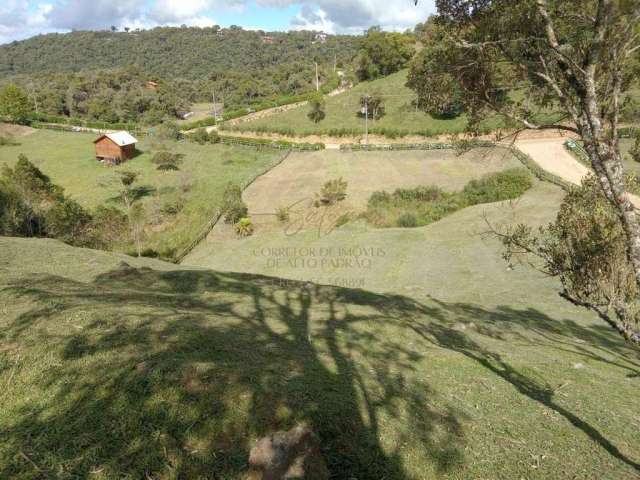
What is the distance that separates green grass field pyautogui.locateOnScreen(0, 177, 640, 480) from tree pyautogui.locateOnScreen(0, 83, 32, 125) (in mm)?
75612

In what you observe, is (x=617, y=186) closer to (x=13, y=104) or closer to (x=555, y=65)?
(x=555, y=65)

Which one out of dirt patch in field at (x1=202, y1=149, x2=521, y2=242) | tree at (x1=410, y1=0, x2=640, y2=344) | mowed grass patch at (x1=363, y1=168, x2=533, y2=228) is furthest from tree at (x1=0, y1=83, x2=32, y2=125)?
tree at (x1=410, y1=0, x2=640, y2=344)

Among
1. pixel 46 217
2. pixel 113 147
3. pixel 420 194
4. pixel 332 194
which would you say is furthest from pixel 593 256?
pixel 113 147

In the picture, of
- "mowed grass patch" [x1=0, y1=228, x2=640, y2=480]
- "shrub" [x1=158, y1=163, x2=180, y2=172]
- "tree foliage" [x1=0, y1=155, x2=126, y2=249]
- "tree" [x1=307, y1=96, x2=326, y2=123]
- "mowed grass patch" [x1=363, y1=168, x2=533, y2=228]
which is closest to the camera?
"mowed grass patch" [x1=0, y1=228, x2=640, y2=480]

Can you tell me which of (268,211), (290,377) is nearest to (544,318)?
(290,377)

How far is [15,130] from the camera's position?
7188cm

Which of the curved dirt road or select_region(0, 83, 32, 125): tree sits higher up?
select_region(0, 83, 32, 125): tree

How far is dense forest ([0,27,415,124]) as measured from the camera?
87.8m

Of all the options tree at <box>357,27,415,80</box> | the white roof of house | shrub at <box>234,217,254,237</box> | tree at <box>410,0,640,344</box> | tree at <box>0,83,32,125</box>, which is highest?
tree at <box>357,27,415,80</box>

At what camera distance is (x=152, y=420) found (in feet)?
17.0

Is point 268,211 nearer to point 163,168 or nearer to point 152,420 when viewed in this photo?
point 163,168

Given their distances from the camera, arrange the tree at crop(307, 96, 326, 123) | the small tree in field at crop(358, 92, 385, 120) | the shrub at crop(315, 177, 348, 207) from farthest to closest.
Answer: the tree at crop(307, 96, 326, 123) → the small tree in field at crop(358, 92, 385, 120) → the shrub at crop(315, 177, 348, 207)

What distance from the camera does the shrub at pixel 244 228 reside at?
3192 cm

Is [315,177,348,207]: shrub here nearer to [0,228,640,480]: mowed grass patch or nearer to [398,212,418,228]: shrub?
[398,212,418,228]: shrub
